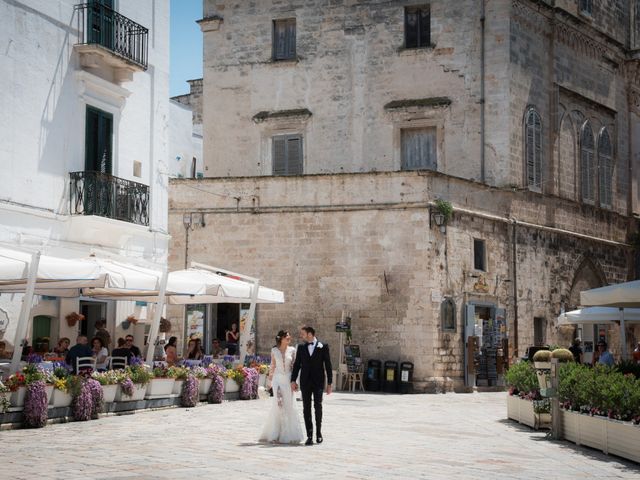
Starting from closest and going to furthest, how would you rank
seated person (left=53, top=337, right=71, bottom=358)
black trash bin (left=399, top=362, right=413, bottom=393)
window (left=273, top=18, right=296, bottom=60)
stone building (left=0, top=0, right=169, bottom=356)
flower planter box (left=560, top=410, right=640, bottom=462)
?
flower planter box (left=560, top=410, right=640, bottom=462), stone building (left=0, top=0, right=169, bottom=356), seated person (left=53, top=337, right=71, bottom=358), black trash bin (left=399, top=362, right=413, bottom=393), window (left=273, top=18, right=296, bottom=60)

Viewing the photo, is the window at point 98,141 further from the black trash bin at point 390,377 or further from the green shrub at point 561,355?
the green shrub at point 561,355

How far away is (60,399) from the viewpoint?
56.1 ft

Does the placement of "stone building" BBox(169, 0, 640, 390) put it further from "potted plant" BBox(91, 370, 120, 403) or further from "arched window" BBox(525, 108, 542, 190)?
"potted plant" BBox(91, 370, 120, 403)

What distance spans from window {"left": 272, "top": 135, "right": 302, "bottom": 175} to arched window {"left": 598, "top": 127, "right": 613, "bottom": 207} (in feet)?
34.1

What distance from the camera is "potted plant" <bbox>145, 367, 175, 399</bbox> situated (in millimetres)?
19656

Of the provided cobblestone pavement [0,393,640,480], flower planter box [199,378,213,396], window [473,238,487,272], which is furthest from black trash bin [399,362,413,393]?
cobblestone pavement [0,393,640,480]

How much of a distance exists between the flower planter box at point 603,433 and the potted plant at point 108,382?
7.22 meters

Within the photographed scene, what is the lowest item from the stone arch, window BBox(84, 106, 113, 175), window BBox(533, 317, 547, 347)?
window BBox(533, 317, 547, 347)

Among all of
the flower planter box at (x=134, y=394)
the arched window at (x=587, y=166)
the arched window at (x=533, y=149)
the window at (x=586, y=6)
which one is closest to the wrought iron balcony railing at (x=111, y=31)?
the flower planter box at (x=134, y=394)

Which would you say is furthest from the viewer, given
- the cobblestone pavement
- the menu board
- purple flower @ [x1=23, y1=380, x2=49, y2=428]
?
the menu board

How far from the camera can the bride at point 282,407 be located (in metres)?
14.7

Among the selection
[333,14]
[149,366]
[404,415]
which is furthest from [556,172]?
[149,366]

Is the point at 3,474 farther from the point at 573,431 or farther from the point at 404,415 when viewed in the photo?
the point at 404,415

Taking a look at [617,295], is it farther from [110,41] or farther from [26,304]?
[110,41]
